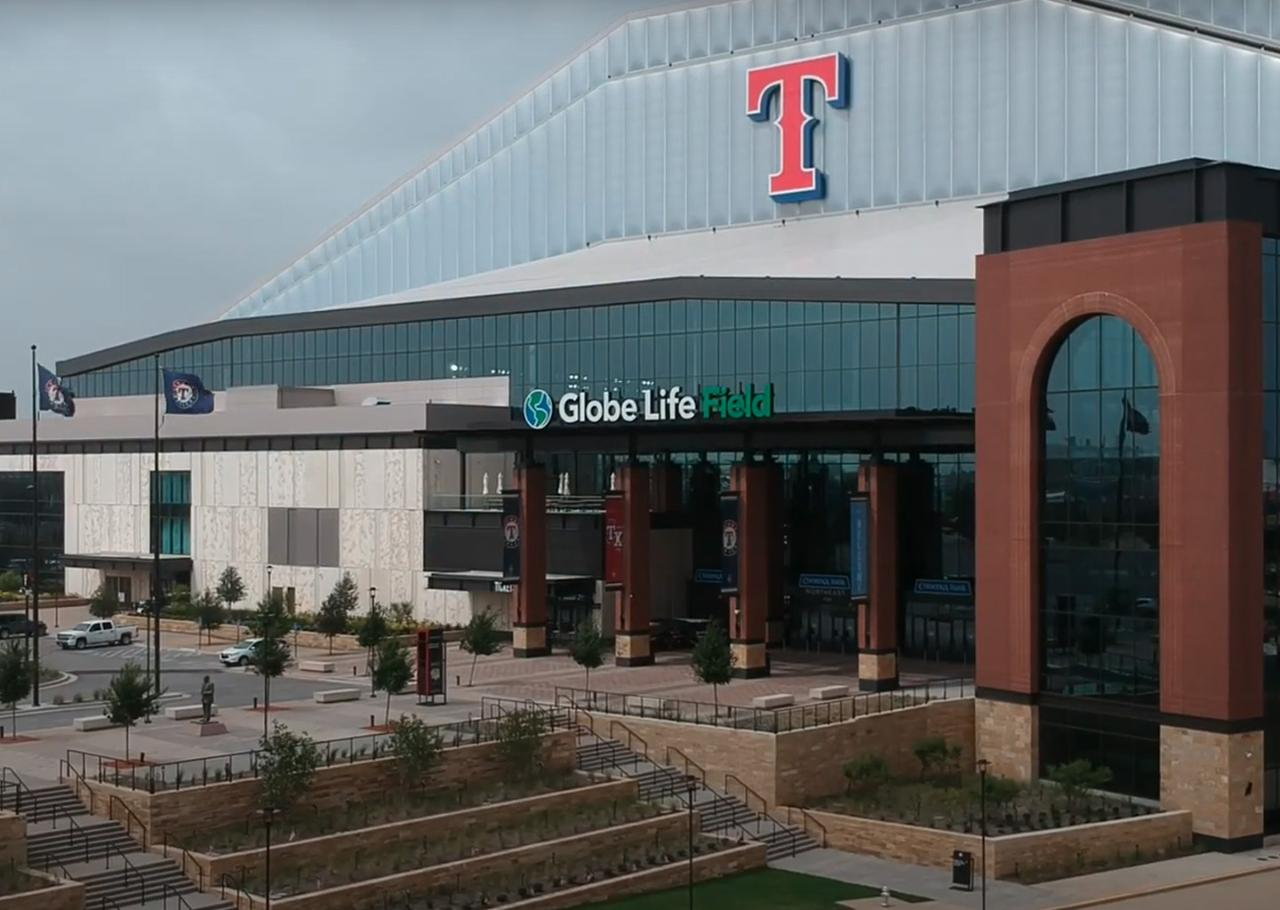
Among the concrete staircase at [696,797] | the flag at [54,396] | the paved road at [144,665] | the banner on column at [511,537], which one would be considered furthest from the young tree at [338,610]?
the concrete staircase at [696,797]

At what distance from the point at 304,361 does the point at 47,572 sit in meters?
20.9

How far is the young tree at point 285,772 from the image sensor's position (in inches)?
1756

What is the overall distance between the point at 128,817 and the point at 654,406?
3211cm

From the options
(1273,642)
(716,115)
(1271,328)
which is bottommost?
(1273,642)

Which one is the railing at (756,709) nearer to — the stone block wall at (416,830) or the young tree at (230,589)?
the stone block wall at (416,830)

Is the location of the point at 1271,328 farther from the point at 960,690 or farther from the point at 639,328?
the point at 639,328

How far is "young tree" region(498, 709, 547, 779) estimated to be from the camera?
51031mm

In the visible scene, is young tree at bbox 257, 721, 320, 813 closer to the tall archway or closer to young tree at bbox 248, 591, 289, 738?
young tree at bbox 248, 591, 289, 738

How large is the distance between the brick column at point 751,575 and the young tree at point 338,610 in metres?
18.4

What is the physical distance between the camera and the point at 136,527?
99000 mm

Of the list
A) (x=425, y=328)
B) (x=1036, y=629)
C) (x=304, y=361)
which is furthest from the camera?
(x=304, y=361)

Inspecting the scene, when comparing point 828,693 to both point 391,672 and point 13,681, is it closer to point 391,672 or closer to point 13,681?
point 391,672

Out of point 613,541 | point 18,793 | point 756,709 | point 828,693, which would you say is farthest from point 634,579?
point 18,793

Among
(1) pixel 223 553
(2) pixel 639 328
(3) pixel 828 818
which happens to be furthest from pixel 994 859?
(1) pixel 223 553
